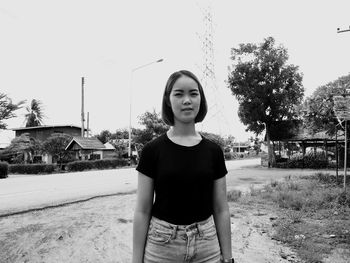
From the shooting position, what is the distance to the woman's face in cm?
180

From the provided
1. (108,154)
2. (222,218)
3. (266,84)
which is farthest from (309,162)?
(222,218)

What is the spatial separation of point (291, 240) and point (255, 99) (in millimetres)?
22329

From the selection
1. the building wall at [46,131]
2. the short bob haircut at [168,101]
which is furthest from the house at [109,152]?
the short bob haircut at [168,101]

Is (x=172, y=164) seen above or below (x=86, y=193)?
above

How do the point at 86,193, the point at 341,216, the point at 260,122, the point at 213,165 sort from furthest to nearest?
the point at 260,122
the point at 86,193
the point at 341,216
the point at 213,165

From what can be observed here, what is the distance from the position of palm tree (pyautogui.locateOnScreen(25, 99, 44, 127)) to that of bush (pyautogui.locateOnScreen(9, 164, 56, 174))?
2680 centimetres

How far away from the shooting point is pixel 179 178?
169 cm

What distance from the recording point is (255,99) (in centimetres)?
2655

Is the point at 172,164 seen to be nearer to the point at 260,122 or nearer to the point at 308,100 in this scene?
the point at 308,100

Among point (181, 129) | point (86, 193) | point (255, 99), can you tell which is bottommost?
point (86, 193)

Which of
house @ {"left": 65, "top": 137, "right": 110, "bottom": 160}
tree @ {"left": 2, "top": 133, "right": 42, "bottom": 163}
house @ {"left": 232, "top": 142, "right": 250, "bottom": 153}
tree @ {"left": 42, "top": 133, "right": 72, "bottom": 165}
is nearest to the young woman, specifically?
tree @ {"left": 42, "top": 133, "right": 72, "bottom": 165}

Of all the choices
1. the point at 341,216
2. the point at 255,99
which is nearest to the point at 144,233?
the point at 341,216

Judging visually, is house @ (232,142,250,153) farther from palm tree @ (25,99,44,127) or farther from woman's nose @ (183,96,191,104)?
woman's nose @ (183,96,191,104)

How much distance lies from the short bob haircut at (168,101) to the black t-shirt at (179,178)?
193 millimetres
